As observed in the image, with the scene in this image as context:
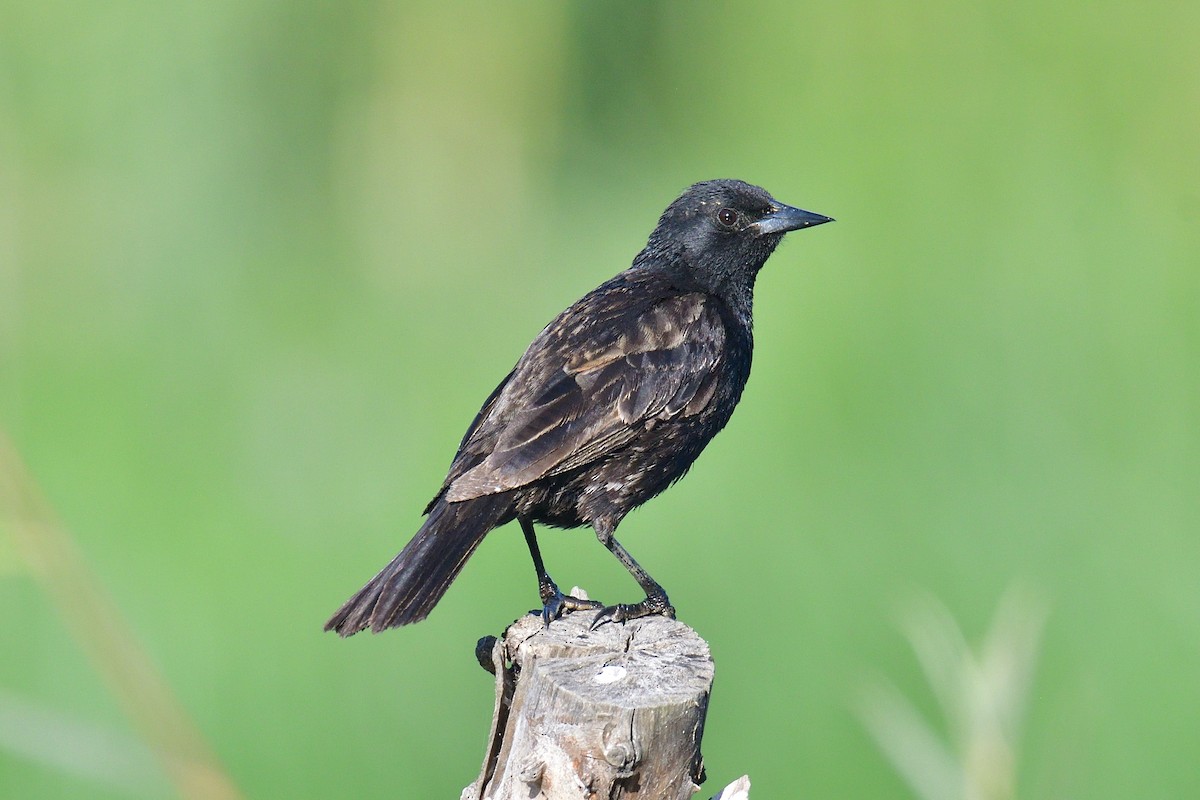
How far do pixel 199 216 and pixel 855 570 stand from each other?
10.6ft

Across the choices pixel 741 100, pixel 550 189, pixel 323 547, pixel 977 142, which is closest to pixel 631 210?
pixel 550 189

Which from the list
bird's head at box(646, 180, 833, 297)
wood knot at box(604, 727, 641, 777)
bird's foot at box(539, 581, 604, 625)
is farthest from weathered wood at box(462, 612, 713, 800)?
bird's head at box(646, 180, 833, 297)

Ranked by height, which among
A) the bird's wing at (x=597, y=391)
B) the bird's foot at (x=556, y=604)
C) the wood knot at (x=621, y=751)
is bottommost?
the wood knot at (x=621, y=751)

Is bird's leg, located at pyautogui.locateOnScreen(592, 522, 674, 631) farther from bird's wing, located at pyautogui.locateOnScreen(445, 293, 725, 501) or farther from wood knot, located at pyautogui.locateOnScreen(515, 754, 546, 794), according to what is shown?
wood knot, located at pyautogui.locateOnScreen(515, 754, 546, 794)

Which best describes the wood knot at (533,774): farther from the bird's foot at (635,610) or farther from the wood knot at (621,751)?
the bird's foot at (635,610)

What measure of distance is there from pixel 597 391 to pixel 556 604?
52 cm

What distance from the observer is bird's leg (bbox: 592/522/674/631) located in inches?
115

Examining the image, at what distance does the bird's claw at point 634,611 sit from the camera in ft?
9.52

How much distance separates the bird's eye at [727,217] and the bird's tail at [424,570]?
3.90 feet

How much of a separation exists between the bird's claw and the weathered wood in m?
0.34

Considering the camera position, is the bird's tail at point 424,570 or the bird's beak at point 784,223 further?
the bird's beak at point 784,223

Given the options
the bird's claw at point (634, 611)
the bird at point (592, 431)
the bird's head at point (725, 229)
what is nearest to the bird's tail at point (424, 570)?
the bird at point (592, 431)

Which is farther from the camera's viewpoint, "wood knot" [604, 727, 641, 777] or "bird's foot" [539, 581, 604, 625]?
"bird's foot" [539, 581, 604, 625]

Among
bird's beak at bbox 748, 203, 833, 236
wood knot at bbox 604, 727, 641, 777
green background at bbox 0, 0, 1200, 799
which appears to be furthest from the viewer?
bird's beak at bbox 748, 203, 833, 236
